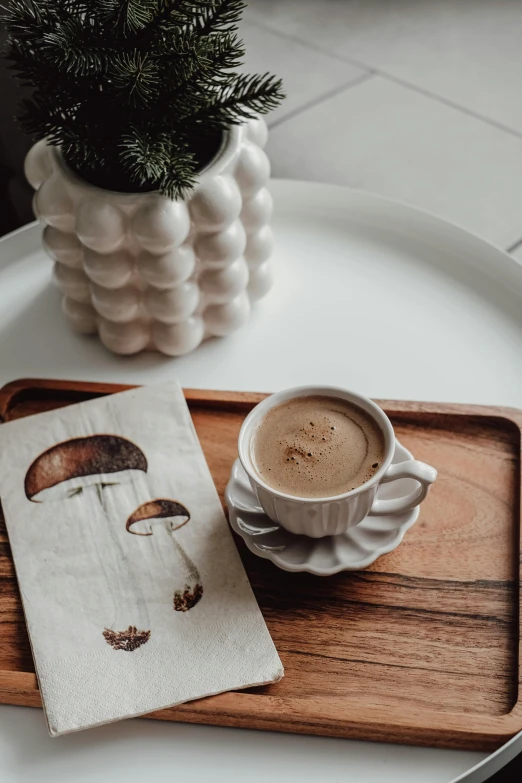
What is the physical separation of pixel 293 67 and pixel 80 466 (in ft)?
3.54

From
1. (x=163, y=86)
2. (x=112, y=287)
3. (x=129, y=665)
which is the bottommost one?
(x=129, y=665)

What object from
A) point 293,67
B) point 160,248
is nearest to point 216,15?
point 160,248

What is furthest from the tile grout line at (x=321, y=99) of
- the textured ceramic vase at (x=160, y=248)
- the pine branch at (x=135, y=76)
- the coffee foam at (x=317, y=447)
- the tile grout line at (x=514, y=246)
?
the coffee foam at (x=317, y=447)

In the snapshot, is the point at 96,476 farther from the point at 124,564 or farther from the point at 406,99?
the point at 406,99

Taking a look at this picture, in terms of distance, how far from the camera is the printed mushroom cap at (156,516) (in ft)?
2.06

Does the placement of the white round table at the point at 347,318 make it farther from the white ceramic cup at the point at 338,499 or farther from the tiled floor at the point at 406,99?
the tiled floor at the point at 406,99

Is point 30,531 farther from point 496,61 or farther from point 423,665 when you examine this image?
point 496,61

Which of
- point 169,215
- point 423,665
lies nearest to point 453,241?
point 169,215

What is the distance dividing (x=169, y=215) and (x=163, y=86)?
99 millimetres

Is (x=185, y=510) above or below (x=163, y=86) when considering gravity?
below

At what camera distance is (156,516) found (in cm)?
63

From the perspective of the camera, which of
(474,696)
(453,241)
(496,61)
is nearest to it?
(474,696)

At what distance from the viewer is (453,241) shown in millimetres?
859

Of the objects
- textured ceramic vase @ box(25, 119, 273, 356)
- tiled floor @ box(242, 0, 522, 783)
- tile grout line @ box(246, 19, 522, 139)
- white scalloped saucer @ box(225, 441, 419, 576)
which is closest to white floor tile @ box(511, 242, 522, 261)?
tiled floor @ box(242, 0, 522, 783)
